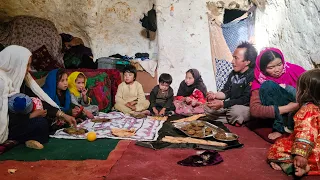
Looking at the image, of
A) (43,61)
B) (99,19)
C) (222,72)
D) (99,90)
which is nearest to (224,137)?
(99,90)

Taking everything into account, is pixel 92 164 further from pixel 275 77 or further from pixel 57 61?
pixel 57 61

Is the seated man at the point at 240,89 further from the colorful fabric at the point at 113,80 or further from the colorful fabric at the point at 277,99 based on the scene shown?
the colorful fabric at the point at 113,80

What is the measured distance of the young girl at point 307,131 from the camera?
194cm

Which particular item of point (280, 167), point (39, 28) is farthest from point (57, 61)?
point (280, 167)

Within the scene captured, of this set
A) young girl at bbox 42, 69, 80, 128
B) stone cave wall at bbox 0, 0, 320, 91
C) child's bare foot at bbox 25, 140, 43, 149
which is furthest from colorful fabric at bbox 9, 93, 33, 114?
stone cave wall at bbox 0, 0, 320, 91

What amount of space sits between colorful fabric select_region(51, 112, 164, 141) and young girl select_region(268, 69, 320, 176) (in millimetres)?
1468

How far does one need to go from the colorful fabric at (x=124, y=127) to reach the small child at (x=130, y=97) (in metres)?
0.35

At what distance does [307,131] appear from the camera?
196 cm

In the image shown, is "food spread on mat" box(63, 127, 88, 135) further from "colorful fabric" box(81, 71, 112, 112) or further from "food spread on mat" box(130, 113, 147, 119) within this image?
Answer: "colorful fabric" box(81, 71, 112, 112)

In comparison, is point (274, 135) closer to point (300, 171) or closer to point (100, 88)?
point (300, 171)

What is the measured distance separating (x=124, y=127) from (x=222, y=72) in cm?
297

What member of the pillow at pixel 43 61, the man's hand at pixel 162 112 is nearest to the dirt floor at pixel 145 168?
the man's hand at pixel 162 112

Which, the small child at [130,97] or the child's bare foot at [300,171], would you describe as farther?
the small child at [130,97]

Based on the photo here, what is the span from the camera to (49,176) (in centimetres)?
212
